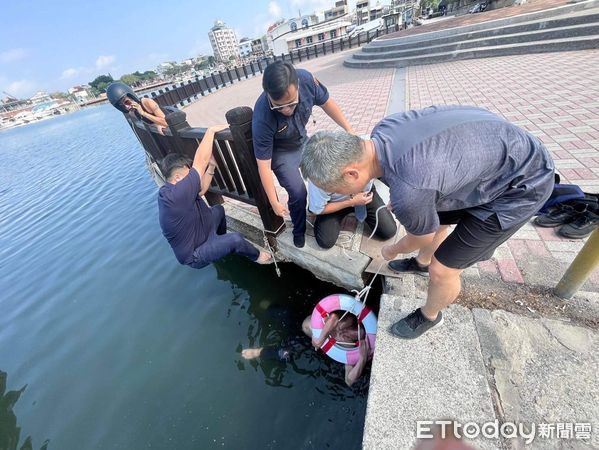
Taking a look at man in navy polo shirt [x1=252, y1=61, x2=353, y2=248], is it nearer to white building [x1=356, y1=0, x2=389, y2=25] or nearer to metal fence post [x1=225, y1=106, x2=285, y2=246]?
metal fence post [x1=225, y1=106, x2=285, y2=246]

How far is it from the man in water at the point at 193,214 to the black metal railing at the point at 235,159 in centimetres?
18

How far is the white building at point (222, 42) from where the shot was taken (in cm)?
11481

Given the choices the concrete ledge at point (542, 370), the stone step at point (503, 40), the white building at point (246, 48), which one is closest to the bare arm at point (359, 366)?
the concrete ledge at point (542, 370)

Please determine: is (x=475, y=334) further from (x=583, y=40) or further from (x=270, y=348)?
(x=583, y=40)

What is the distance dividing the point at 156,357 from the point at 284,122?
2.88 m

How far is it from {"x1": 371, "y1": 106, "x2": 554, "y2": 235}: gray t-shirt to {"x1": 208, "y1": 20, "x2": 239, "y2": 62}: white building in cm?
13168

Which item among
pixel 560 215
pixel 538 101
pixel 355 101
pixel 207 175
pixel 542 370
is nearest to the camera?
pixel 542 370

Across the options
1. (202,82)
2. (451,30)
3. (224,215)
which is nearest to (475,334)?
(224,215)

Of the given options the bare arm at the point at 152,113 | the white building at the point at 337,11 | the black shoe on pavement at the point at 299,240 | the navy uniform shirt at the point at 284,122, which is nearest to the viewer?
the navy uniform shirt at the point at 284,122

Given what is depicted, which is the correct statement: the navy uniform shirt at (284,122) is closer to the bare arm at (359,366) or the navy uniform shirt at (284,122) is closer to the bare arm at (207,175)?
the bare arm at (207,175)

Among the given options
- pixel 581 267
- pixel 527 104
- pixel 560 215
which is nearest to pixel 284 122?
pixel 581 267

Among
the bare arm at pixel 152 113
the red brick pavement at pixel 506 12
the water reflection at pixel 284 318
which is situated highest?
the bare arm at pixel 152 113

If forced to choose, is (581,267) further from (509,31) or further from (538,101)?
(509,31)

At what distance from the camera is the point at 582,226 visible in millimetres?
2295
